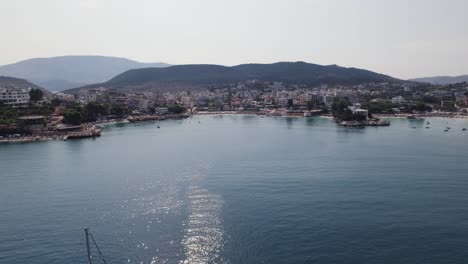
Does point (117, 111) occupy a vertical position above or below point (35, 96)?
below

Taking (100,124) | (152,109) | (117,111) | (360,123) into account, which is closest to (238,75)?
(152,109)

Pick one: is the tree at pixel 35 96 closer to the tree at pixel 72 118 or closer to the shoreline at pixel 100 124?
the shoreline at pixel 100 124

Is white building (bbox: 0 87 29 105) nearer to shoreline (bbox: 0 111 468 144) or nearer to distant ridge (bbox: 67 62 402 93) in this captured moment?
shoreline (bbox: 0 111 468 144)

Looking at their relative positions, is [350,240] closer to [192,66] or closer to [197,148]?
[197,148]

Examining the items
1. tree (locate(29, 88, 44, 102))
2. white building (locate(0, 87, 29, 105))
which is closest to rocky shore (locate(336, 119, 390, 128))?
tree (locate(29, 88, 44, 102))

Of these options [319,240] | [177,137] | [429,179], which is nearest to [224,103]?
[177,137]

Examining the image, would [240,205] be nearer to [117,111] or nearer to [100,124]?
[100,124]
